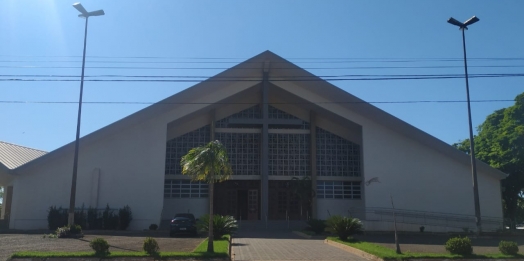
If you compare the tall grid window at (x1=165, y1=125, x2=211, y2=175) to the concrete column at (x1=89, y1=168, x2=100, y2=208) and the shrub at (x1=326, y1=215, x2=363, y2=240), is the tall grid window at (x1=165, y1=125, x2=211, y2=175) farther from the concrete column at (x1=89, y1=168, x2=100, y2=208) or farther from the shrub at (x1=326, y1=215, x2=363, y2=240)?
the shrub at (x1=326, y1=215, x2=363, y2=240)

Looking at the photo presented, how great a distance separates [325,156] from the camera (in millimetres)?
34562

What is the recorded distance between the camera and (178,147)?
33438mm

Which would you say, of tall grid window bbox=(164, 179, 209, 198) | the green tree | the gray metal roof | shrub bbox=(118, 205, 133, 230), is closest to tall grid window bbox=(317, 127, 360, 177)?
tall grid window bbox=(164, 179, 209, 198)

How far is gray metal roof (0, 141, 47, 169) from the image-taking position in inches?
1186

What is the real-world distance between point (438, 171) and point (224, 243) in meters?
19.9

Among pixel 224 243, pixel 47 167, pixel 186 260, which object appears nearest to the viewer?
pixel 186 260

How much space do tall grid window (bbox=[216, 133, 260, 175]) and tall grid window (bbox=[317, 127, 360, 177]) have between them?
176 inches

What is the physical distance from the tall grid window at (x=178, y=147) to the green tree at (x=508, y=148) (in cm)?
2039

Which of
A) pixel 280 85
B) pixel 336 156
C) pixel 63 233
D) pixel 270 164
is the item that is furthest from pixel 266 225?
pixel 63 233

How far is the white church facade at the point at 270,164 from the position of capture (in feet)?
Result: 97.8

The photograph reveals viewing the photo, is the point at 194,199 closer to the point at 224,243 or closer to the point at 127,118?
the point at 127,118

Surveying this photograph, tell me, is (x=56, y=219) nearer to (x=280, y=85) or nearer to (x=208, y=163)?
(x=280, y=85)

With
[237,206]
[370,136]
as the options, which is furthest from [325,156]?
[237,206]

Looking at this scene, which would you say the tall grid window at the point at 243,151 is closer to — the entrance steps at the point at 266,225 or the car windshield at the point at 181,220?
the entrance steps at the point at 266,225
